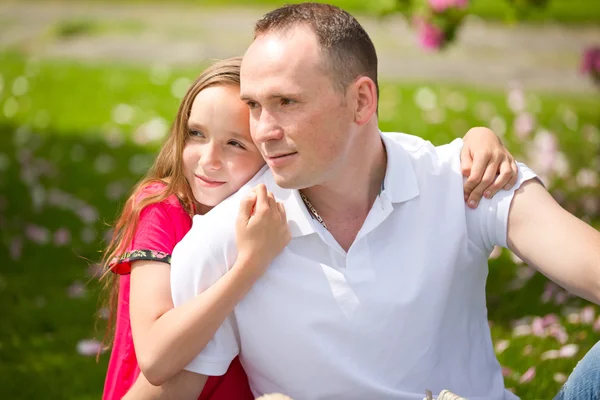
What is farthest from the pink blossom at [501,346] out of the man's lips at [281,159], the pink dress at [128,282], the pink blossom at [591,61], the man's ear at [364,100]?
the pink blossom at [591,61]

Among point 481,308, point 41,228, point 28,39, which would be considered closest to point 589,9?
point 28,39

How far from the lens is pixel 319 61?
2.84 m

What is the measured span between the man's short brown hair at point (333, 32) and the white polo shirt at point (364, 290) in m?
0.33

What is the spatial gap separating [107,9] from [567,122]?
9921 millimetres

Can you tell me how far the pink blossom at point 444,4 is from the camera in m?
5.93

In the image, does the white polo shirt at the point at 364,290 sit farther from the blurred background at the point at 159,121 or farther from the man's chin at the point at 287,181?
the blurred background at the point at 159,121

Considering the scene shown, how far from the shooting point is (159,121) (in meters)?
9.02

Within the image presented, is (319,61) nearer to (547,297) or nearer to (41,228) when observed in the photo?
(547,297)

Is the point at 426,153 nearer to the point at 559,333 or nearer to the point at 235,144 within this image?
the point at 235,144

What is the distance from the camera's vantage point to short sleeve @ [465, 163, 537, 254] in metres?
2.95

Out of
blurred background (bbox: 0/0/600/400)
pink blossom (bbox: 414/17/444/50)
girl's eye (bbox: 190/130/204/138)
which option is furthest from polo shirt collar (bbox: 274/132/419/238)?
pink blossom (bbox: 414/17/444/50)

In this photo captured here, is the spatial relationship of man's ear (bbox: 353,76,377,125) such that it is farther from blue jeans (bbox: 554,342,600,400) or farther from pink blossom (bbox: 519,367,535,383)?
pink blossom (bbox: 519,367,535,383)

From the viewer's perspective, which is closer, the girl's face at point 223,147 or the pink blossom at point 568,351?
the girl's face at point 223,147

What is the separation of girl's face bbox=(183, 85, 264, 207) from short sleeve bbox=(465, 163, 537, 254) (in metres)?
0.72
